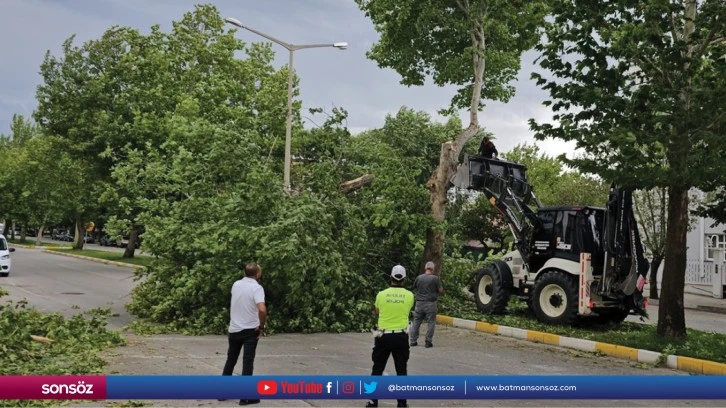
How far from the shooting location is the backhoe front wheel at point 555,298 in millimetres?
15094

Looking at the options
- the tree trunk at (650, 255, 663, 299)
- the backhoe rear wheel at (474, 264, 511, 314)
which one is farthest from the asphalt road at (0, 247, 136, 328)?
the tree trunk at (650, 255, 663, 299)

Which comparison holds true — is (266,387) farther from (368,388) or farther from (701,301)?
(701,301)

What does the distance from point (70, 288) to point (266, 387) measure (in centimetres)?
1968

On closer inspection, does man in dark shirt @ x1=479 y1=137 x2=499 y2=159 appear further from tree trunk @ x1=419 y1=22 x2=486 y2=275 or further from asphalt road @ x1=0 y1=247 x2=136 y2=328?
asphalt road @ x1=0 y1=247 x2=136 y2=328

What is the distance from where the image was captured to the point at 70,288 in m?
22.1

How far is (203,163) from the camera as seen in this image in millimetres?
16516

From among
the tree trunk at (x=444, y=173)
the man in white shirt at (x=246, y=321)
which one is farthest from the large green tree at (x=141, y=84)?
the man in white shirt at (x=246, y=321)

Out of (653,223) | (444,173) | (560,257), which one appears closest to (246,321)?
(560,257)

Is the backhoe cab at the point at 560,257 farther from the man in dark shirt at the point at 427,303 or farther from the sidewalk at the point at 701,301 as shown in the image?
the sidewalk at the point at 701,301

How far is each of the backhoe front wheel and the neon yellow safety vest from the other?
26.6 ft

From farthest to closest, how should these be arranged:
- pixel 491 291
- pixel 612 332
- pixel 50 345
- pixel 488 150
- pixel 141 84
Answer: pixel 141 84 → pixel 488 150 → pixel 491 291 → pixel 612 332 → pixel 50 345

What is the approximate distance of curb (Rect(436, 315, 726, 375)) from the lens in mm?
11328

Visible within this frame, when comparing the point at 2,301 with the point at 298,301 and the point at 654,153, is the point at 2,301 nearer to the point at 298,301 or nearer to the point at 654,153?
the point at 298,301

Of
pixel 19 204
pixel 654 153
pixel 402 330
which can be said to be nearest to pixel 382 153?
pixel 654 153
